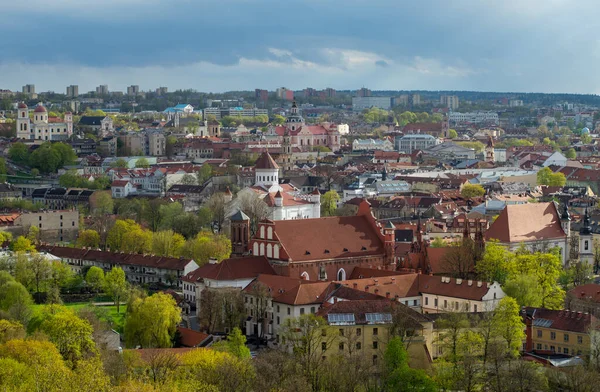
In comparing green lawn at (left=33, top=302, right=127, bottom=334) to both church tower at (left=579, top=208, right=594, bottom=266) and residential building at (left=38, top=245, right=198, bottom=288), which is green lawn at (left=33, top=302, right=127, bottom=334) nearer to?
residential building at (left=38, top=245, right=198, bottom=288)

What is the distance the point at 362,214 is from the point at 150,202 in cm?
3893

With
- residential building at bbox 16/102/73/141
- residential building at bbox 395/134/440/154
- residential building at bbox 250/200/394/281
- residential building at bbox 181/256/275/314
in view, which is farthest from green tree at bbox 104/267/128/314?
residential building at bbox 395/134/440/154

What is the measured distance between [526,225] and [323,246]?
54.0 feet

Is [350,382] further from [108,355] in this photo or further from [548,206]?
[548,206]

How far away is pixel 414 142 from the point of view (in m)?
179

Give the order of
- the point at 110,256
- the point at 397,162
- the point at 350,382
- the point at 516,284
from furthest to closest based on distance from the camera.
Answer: the point at 397,162 → the point at 110,256 → the point at 516,284 → the point at 350,382

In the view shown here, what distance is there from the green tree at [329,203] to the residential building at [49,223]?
19.4 metres

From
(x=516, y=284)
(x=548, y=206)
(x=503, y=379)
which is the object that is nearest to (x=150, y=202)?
(x=548, y=206)

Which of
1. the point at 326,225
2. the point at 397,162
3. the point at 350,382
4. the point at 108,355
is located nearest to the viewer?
the point at 350,382

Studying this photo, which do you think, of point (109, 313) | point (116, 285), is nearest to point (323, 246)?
point (109, 313)

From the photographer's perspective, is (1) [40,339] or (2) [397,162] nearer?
(1) [40,339]

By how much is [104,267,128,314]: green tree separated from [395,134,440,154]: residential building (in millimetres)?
112222

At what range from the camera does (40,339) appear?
4522 cm

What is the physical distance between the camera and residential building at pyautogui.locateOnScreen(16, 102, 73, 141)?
16075cm
